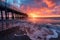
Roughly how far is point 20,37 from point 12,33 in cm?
10

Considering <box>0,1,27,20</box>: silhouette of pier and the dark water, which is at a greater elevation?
<box>0,1,27,20</box>: silhouette of pier

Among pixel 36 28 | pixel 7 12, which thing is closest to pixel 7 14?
pixel 7 12

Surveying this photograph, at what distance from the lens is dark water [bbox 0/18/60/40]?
5.42 ft

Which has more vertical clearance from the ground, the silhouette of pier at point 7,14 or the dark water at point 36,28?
the silhouette of pier at point 7,14

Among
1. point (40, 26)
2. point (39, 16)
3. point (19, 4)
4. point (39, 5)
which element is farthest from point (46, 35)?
point (19, 4)

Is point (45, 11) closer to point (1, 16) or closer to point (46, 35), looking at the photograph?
point (46, 35)

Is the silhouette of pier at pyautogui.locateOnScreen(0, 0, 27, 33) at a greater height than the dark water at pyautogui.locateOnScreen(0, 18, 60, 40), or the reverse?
the silhouette of pier at pyautogui.locateOnScreen(0, 0, 27, 33)

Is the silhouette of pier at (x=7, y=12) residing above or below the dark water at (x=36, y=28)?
above

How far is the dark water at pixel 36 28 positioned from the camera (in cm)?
165

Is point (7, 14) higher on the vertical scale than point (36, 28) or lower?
higher

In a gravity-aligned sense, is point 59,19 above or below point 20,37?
above

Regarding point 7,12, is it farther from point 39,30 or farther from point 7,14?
point 39,30

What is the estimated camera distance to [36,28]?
168cm

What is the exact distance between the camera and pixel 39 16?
1.71 metres
